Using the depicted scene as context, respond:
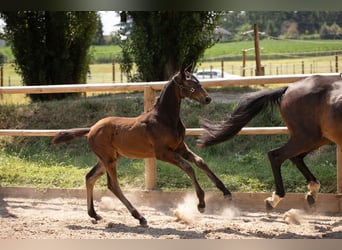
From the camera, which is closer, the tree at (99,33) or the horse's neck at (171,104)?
the horse's neck at (171,104)

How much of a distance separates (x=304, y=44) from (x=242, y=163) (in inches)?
421

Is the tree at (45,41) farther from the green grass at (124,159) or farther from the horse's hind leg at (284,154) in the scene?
the horse's hind leg at (284,154)

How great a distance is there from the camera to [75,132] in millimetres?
5113

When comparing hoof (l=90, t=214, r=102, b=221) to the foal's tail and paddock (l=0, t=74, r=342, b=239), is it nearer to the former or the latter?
paddock (l=0, t=74, r=342, b=239)

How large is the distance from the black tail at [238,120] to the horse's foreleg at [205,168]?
0.71ft

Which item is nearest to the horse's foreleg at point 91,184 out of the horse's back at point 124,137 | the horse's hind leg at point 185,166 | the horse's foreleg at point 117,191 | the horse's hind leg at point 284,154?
the horse's foreleg at point 117,191

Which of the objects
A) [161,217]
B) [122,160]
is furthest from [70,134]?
[122,160]

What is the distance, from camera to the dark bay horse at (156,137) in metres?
4.60

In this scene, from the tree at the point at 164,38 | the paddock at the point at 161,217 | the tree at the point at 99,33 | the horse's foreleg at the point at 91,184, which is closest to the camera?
the paddock at the point at 161,217

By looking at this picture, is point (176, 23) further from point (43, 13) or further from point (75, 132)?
point (75, 132)

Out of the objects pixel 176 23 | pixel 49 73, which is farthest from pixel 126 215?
pixel 49 73

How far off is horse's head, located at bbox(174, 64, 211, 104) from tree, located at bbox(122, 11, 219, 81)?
444 centimetres

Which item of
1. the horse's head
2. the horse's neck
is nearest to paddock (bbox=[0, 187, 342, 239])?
the horse's neck

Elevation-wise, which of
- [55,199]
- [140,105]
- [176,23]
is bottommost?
[55,199]
